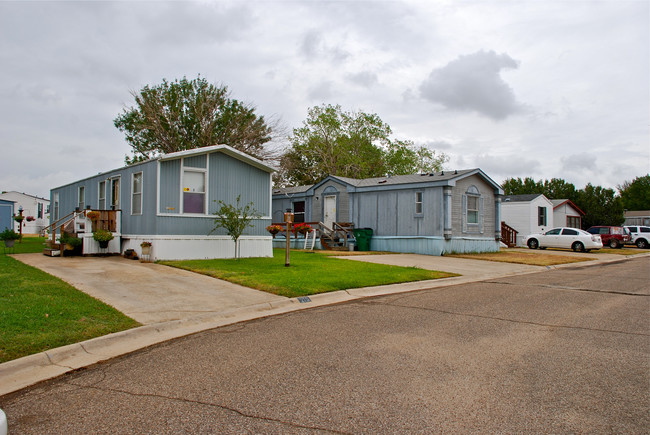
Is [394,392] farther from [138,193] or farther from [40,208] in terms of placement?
[40,208]

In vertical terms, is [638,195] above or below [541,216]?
above

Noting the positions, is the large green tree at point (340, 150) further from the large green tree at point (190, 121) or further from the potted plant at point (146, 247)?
the potted plant at point (146, 247)

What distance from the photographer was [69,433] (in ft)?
10.9

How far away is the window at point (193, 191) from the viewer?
607 inches

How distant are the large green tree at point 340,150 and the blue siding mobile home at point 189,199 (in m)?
24.5

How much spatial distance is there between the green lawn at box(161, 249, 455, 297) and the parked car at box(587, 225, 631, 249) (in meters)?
26.0

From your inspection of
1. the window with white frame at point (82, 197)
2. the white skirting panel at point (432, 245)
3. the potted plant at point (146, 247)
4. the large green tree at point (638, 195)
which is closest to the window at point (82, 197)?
the window with white frame at point (82, 197)

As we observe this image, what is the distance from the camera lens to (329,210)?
26.1m

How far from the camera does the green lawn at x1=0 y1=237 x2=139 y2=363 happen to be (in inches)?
209

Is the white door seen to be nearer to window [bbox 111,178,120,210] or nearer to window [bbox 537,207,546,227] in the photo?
window [bbox 111,178,120,210]

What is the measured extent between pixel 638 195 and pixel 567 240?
227 feet

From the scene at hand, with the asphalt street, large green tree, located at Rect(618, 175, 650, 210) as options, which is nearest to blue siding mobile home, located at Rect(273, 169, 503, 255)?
the asphalt street

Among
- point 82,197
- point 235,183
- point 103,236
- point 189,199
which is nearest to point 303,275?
point 189,199

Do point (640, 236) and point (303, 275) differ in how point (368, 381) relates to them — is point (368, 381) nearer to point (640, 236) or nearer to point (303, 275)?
point (303, 275)
